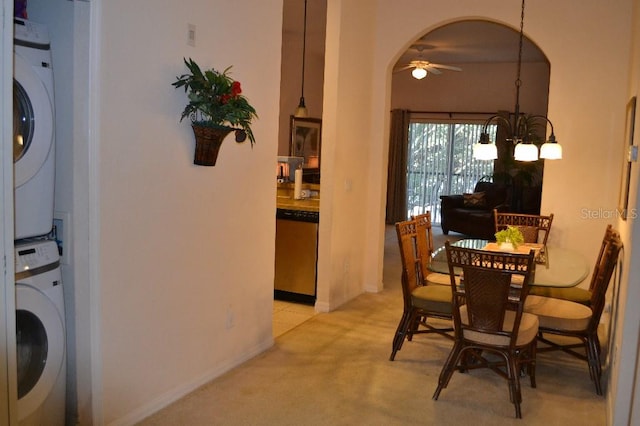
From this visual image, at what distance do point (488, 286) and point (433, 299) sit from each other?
2.35 ft

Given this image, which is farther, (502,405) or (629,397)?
(502,405)

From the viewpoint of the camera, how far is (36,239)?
260 centimetres

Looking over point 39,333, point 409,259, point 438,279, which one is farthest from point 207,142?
point 438,279

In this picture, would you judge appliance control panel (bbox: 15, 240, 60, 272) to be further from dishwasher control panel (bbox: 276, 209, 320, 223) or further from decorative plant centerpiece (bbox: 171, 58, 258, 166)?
dishwasher control panel (bbox: 276, 209, 320, 223)

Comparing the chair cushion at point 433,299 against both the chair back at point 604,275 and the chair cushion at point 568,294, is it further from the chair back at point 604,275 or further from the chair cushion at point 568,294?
the chair back at point 604,275

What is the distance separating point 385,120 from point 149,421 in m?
3.73

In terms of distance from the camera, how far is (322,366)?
3898mm

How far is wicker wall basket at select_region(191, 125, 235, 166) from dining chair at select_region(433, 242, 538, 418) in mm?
1348

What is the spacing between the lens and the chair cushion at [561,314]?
145 inches

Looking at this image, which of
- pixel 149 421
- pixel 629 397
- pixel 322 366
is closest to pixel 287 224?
pixel 322 366

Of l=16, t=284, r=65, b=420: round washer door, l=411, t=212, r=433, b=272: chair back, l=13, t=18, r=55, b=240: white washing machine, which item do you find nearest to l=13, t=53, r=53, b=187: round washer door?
l=13, t=18, r=55, b=240: white washing machine

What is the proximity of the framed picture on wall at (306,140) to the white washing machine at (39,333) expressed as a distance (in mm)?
6526

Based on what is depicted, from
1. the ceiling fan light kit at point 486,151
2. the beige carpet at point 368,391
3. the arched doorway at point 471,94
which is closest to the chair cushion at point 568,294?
the beige carpet at point 368,391

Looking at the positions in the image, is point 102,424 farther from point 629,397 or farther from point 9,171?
point 629,397
